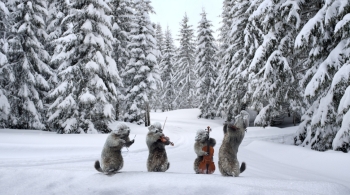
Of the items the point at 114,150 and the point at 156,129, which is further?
the point at 156,129

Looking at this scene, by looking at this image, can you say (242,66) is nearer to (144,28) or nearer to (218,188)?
(144,28)

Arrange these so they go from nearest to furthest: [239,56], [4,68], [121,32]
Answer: [4,68], [239,56], [121,32]

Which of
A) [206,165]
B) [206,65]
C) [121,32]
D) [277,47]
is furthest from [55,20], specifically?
[206,165]

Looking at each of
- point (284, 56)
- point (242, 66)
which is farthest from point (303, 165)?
point (242, 66)

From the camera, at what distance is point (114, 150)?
12.1 ft

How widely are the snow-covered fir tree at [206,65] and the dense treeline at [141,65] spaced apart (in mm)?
144

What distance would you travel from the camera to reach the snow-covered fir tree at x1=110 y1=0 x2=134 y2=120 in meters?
22.1

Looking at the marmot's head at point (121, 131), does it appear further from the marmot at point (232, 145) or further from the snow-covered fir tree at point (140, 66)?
the snow-covered fir tree at point (140, 66)

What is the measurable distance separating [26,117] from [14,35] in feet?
18.1

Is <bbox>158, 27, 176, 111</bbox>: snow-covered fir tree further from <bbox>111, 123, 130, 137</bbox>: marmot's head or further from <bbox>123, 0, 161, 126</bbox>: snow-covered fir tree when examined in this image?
<bbox>111, 123, 130, 137</bbox>: marmot's head

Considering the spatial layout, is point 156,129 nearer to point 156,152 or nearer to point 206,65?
point 156,152

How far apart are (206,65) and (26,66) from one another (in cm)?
1892

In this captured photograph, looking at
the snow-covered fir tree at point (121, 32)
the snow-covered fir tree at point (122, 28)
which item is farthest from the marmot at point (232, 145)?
the snow-covered fir tree at point (122, 28)

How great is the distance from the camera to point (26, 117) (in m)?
15.6
